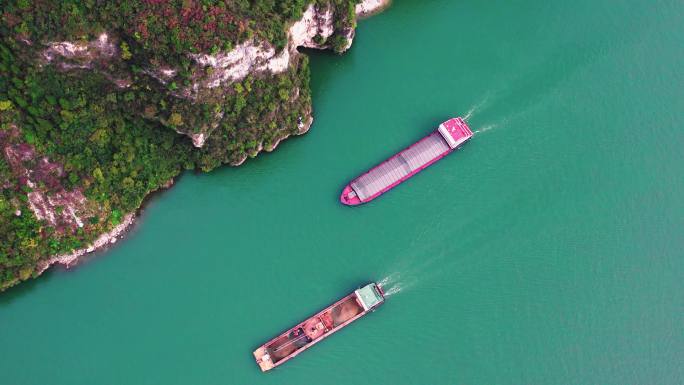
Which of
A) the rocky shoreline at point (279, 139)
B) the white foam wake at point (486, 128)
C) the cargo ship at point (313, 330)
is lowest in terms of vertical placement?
the cargo ship at point (313, 330)

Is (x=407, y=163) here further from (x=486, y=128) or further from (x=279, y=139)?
(x=279, y=139)

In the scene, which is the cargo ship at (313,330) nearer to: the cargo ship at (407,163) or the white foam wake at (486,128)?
the cargo ship at (407,163)

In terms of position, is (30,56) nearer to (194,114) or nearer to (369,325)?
(194,114)

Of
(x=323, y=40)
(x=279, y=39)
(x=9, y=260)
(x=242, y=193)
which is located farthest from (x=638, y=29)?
(x=9, y=260)

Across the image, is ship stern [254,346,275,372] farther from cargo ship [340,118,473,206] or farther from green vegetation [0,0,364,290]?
green vegetation [0,0,364,290]

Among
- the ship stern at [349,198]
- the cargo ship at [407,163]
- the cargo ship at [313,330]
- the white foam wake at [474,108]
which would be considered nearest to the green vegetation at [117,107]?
the ship stern at [349,198]

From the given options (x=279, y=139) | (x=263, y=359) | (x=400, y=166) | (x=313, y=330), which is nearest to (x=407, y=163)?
(x=400, y=166)

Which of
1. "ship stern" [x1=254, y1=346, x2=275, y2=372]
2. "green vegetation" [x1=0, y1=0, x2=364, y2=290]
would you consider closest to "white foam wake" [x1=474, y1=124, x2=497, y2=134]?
"green vegetation" [x1=0, y1=0, x2=364, y2=290]

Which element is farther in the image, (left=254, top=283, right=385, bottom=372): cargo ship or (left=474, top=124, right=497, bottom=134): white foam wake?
(left=474, top=124, right=497, bottom=134): white foam wake
